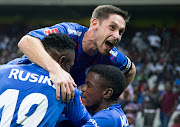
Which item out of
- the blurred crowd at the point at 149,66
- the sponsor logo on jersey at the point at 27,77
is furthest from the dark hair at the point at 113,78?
the blurred crowd at the point at 149,66

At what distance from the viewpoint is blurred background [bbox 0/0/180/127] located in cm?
886

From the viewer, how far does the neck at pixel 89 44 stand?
353 cm

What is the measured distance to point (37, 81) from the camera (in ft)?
7.68

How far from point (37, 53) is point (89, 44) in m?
1.01

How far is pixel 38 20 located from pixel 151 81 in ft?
32.6

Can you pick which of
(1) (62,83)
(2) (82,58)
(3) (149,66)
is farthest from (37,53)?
(3) (149,66)

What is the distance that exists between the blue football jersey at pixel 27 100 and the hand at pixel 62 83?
38 mm

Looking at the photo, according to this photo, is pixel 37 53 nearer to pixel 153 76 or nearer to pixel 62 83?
pixel 62 83

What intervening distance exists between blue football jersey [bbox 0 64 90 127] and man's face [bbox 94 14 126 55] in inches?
44.8

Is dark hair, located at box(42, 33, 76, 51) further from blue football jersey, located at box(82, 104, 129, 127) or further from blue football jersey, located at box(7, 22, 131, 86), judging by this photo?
blue football jersey, located at box(7, 22, 131, 86)

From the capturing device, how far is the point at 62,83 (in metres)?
2.40

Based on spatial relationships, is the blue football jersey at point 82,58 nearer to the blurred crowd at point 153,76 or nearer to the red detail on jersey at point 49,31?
the red detail on jersey at point 49,31

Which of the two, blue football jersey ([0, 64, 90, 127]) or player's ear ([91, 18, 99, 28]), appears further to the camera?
player's ear ([91, 18, 99, 28])

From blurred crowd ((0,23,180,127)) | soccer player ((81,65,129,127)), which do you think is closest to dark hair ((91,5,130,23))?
soccer player ((81,65,129,127))
